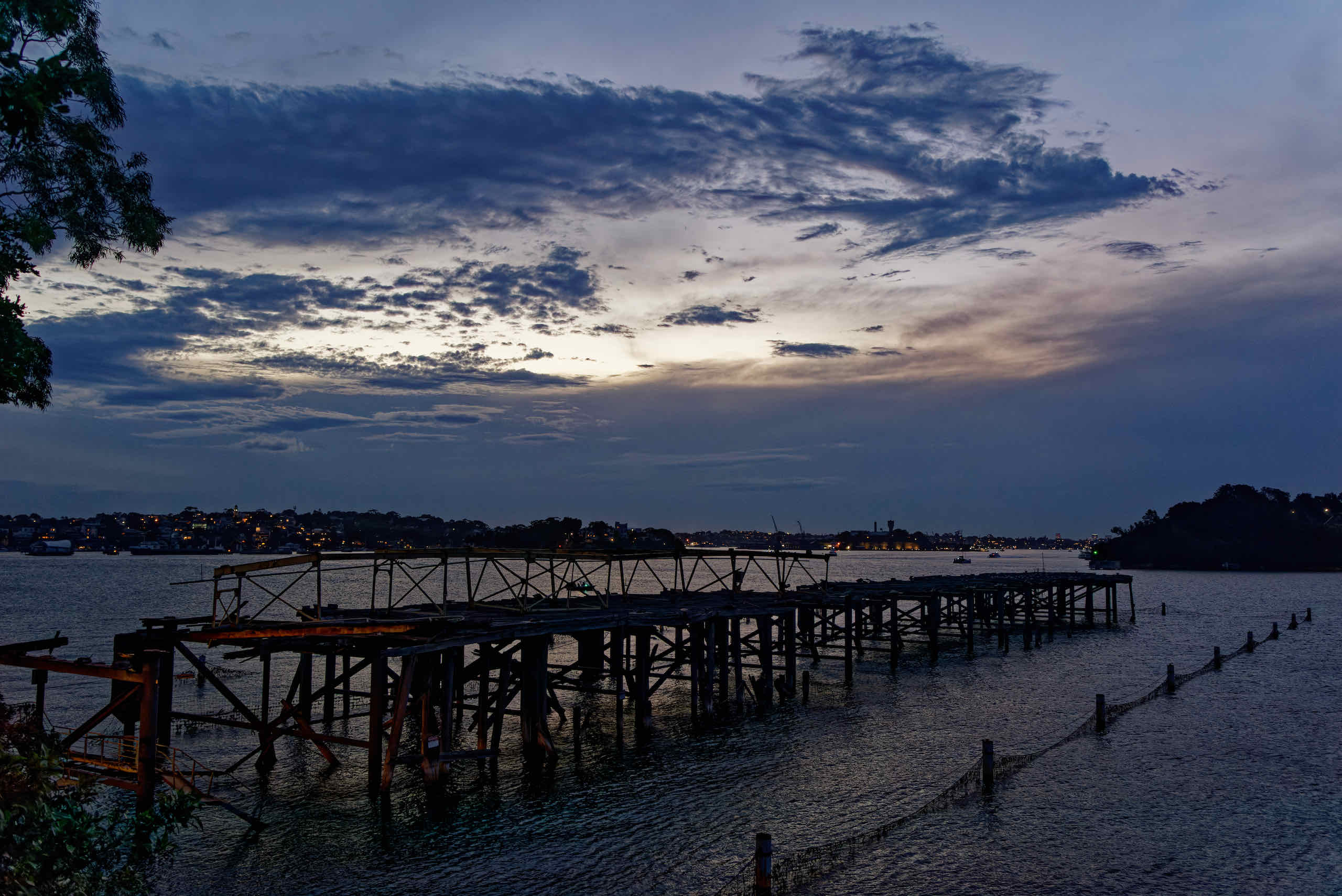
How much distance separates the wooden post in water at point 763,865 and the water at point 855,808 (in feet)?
7.35

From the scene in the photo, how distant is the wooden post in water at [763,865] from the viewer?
16.5m

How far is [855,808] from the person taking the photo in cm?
2495

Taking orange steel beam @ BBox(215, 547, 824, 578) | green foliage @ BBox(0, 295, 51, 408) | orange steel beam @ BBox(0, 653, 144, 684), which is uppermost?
green foliage @ BBox(0, 295, 51, 408)

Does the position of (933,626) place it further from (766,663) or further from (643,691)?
(643,691)

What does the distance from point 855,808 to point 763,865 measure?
30.4 ft

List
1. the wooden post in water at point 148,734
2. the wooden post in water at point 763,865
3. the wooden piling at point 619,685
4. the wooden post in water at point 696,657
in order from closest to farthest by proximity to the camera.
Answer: the wooden post in water at point 763,865
the wooden post in water at point 148,734
the wooden piling at point 619,685
the wooden post in water at point 696,657

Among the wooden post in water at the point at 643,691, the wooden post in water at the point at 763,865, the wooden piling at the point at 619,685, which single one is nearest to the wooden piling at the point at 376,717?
the wooden piling at the point at 619,685

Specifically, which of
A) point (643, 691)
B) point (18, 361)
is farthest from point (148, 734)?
point (643, 691)

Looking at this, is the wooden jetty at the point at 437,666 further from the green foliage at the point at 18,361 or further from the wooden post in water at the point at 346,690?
the green foliage at the point at 18,361

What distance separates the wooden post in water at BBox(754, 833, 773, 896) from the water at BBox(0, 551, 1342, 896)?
2240 millimetres

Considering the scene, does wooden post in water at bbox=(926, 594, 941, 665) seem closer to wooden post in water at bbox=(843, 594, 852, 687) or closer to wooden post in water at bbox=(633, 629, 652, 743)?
wooden post in water at bbox=(843, 594, 852, 687)

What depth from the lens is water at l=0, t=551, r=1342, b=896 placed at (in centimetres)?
1989

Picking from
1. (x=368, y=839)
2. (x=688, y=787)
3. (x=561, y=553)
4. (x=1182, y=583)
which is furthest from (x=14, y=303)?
(x=1182, y=583)

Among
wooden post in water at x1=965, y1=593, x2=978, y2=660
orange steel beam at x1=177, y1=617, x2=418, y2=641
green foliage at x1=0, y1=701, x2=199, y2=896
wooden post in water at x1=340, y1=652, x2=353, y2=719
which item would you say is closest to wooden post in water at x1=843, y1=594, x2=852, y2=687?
wooden post in water at x1=965, y1=593, x2=978, y2=660
